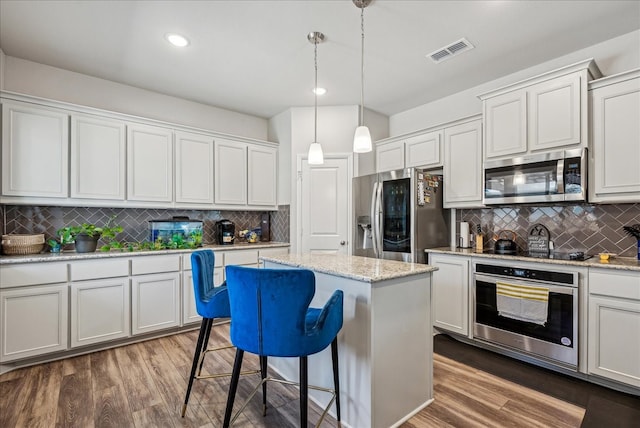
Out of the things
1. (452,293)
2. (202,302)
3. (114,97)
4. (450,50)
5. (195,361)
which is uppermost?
(450,50)

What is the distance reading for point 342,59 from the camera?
304 cm

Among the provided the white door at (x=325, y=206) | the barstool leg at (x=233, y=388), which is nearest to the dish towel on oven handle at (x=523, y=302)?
the white door at (x=325, y=206)

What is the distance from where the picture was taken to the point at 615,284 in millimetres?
2203

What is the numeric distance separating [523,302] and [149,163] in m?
3.99

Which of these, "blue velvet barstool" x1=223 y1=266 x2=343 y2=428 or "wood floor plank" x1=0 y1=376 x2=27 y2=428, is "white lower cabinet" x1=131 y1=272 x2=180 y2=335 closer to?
"wood floor plank" x1=0 y1=376 x2=27 y2=428

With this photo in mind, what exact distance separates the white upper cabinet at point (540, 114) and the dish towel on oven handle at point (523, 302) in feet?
4.06

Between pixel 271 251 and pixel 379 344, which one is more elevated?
pixel 271 251

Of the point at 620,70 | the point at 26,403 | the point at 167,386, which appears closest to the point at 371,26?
the point at 620,70

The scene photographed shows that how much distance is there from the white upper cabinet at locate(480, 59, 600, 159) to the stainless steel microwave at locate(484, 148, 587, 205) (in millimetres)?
92

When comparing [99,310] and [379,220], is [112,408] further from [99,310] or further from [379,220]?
[379,220]

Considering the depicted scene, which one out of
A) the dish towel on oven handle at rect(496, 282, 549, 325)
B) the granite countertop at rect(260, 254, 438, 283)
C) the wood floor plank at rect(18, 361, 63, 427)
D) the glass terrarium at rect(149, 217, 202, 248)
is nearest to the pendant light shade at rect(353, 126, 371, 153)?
the granite countertop at rect(260, 254, 438, 283)

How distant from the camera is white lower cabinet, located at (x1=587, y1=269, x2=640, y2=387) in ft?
6.98

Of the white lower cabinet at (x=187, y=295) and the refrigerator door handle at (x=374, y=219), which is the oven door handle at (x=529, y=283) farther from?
the white lower cabinet at (x=187, y=295)

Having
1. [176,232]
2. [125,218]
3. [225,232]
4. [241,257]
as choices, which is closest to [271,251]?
[241,257]
